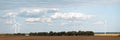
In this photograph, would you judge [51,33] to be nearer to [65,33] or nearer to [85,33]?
[65,33]

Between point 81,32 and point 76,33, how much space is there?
1555 mm

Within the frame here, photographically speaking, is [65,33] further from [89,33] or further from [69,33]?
[89,33]

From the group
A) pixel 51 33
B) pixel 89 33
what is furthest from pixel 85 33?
pixel 51 33

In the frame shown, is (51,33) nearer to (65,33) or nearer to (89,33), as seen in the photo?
(65,33)

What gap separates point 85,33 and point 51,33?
9579 millimetres

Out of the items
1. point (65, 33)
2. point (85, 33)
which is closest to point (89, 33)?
point (85, 33)

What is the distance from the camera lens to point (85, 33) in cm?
9088

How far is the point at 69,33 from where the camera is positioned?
90.9 meters

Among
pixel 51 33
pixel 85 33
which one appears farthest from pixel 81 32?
pixel 51 33

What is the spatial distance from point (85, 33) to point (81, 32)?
52.2 inches

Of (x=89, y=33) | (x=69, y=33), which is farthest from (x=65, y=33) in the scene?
(x=89, y=33)

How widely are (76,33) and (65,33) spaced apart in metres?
3.31

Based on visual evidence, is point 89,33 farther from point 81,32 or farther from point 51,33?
point 51,33

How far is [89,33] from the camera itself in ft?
298
